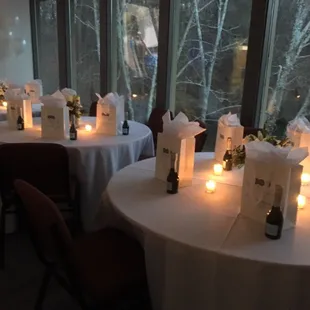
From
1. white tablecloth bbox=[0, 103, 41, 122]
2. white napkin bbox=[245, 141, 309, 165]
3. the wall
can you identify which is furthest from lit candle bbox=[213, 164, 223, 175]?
the wall

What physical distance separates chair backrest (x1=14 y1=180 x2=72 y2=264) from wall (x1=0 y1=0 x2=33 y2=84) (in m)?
5.06

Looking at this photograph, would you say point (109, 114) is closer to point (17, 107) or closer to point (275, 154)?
point (17, 107)

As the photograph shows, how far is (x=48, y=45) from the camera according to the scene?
21.1 feet

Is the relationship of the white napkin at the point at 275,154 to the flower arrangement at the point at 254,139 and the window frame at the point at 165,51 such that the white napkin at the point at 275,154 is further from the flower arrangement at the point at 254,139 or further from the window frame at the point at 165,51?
the window frame at the point at 165,51

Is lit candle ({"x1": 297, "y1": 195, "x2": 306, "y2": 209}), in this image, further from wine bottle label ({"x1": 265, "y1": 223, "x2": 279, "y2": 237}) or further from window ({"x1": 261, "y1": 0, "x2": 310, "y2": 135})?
window ({"x1": 261, "y1": 0, "x2": 310, "y2": 135})

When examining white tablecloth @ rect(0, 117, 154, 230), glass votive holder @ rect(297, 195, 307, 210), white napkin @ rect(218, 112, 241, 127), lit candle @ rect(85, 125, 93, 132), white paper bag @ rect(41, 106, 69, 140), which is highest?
white napkin @ rect(218, 112, 241, 127)

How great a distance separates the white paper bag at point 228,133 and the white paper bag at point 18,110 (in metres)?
1.82

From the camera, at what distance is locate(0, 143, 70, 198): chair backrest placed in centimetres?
241

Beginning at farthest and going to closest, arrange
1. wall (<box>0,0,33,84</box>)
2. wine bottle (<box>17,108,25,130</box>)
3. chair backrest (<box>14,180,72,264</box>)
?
wall (<box>0,0,33,84</box>) → wine bottle (<box>17,108,25,130</box>) → chair backrest (<box>14,180,72,264</box>)

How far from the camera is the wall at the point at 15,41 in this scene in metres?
6.12

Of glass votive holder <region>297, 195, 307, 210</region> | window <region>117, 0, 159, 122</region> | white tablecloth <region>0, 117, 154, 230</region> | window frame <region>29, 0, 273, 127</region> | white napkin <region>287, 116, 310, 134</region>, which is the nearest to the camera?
glass votive holder <region>297, 195, 307, 210</region>

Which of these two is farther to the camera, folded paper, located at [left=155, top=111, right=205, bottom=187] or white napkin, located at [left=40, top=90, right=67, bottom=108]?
white napkin, located at [left=40, top=90, right=67, bottom=108]

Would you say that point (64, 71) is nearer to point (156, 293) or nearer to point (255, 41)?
point (255, 41)

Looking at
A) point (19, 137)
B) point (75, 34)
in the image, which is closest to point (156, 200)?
point (19, 137)
